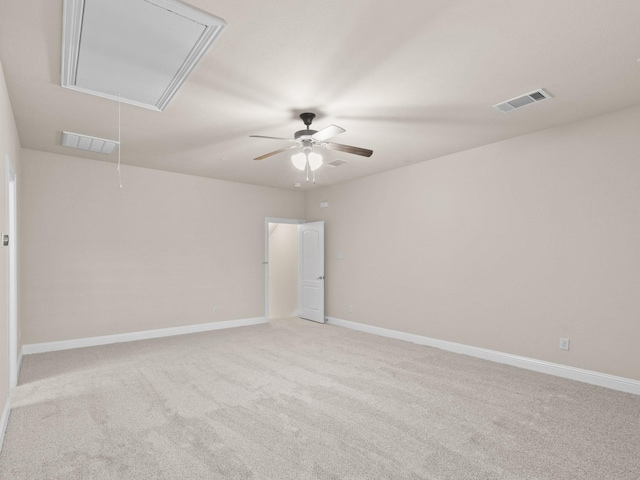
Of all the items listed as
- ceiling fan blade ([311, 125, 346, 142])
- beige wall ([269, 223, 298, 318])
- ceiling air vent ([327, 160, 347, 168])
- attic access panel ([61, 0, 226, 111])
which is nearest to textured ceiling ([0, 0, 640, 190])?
attic access panel ([61, 0, 226, 111])

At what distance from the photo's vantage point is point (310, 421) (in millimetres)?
2863

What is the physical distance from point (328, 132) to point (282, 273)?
5406 millimetres

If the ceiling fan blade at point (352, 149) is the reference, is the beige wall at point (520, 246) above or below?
below

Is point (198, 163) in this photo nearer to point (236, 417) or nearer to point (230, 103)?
point (230, 103)

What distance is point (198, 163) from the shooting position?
5559 mm

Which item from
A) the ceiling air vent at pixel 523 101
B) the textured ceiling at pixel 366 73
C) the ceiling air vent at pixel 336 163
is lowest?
the ceiling air vent at pixel 336 163

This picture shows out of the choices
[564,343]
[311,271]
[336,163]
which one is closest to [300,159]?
[336,163]

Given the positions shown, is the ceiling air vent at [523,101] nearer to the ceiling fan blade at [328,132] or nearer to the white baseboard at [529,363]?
the ceiling fan blade at [328,132]

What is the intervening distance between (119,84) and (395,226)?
168 inches

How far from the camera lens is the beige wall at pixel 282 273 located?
320 inches

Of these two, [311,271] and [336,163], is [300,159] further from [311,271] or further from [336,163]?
[311,271]

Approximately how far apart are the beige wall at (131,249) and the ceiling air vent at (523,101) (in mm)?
4801

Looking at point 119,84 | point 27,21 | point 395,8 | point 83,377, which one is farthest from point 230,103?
point 83,377

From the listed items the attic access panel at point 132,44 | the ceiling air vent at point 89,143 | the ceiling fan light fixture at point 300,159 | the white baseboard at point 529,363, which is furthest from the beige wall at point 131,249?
the ceiling fan light fixture at point 300,159
